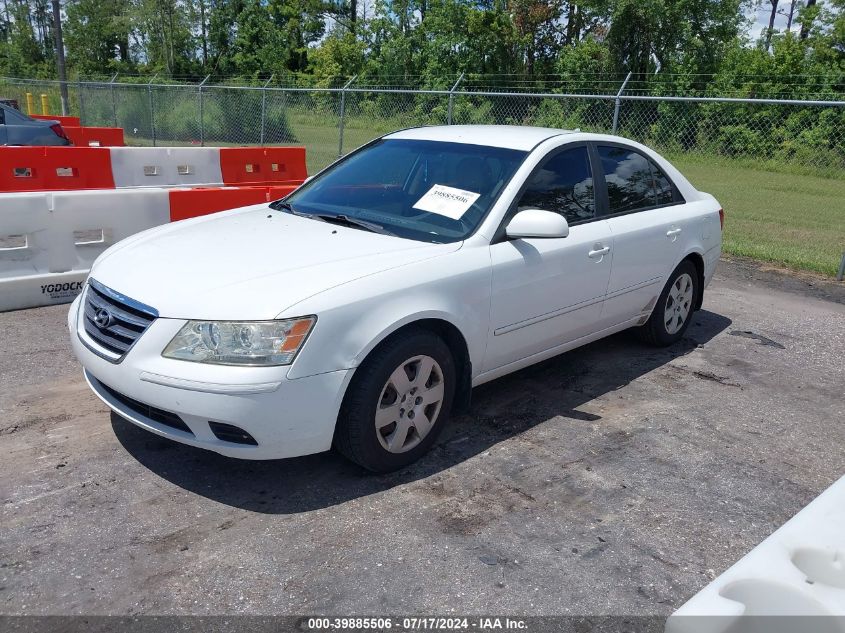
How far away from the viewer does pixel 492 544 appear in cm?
312

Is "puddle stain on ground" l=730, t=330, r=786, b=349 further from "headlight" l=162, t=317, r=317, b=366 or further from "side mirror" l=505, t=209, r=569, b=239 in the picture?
"headlight" l=162, t=317, r=317, b=366

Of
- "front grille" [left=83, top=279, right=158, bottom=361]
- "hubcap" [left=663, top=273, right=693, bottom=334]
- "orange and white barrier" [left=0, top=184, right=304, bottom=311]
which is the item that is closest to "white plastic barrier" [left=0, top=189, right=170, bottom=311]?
"orange and white barrier" [left=0, top=184, right=304, bottom=311]

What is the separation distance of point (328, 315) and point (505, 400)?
1.82 m

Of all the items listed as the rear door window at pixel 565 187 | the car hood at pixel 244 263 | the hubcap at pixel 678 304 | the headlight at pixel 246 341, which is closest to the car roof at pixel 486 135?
the rear door window at pixel 565 187

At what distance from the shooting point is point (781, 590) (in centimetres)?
150

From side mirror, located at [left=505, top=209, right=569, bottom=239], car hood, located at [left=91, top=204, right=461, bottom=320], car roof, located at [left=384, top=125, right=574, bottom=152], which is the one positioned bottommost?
car hood, located at [left=91, top=204, right=461, bottom=320]

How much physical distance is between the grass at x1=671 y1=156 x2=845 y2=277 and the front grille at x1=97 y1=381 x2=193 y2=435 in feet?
26.1

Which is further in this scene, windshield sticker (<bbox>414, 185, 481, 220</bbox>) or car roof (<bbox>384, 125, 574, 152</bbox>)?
car roof (<bbox>384, 125, 574, 152</bbox>)

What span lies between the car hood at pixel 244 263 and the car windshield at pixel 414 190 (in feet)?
0.56

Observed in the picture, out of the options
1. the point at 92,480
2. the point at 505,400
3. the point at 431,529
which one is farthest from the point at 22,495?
the point at 505,400

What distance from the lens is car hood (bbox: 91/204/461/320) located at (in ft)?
10.5

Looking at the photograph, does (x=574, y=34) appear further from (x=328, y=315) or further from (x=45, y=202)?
(x=328, y=315)

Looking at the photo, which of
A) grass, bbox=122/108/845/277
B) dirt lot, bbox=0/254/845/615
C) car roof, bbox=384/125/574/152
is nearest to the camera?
dirt lot, bbox=0/254/845/615

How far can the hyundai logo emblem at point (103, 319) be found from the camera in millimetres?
3441
